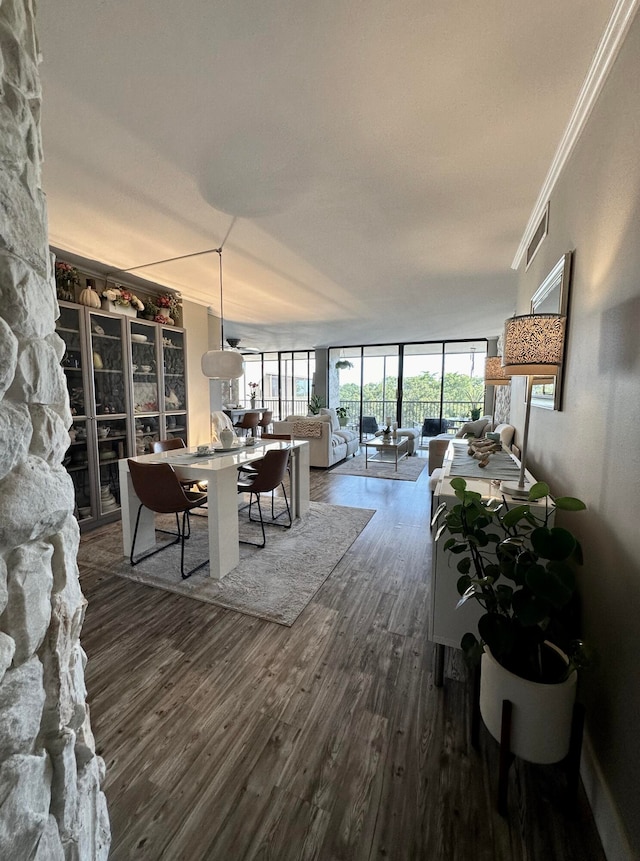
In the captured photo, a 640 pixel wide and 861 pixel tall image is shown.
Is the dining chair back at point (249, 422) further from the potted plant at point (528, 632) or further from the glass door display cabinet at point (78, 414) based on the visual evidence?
the potted plant at point (528, 632)

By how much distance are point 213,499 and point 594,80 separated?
2800 millimetres

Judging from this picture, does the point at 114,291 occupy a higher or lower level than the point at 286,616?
higher

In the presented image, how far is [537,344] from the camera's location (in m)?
1.57

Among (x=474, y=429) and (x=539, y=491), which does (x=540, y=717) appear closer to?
(x=539, y=491)

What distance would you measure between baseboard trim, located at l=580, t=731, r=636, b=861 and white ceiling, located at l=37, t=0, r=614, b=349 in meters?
2.44

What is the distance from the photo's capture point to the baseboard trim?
0.94 metres

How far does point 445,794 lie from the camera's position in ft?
3.77

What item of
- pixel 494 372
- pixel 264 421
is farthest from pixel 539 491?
pixel 264 421

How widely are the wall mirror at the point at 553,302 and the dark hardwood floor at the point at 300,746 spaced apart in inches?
57.0

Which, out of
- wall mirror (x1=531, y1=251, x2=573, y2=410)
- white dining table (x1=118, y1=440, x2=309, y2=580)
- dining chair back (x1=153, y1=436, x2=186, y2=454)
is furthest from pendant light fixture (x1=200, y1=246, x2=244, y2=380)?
wall mirror (x1=531, y1=251, x2=573, y2=410)

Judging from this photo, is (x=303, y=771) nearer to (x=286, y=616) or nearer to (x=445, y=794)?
(x=445, y=794)

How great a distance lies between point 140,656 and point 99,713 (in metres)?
0.32

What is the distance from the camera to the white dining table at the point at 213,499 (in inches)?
96.6

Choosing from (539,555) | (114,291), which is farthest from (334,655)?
(114,291)
